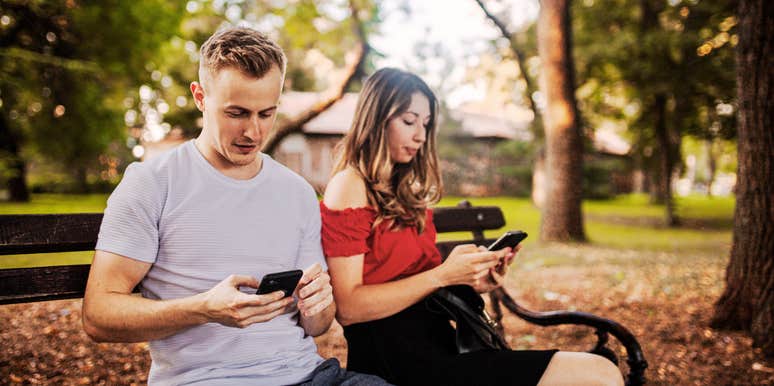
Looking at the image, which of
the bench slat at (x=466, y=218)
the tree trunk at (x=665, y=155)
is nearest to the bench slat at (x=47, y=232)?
the bench slat at (x=466, y=218)

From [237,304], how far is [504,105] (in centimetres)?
2271

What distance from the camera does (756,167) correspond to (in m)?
4.36

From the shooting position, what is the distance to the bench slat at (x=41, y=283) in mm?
2098

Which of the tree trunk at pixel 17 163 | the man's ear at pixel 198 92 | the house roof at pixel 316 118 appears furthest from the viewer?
the house roof at pixel 316 118

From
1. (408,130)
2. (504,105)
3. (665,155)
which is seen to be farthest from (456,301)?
(504,105)

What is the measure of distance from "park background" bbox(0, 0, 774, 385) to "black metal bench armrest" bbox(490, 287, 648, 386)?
4.79ft

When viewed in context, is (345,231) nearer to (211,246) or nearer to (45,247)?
(211,246)

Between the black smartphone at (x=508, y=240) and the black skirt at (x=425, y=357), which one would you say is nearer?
the black skirt at (x=425, y=357)

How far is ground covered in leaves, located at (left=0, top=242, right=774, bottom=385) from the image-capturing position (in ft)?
11.1

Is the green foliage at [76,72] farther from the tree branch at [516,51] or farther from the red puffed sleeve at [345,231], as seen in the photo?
the tree branch at [516,51]

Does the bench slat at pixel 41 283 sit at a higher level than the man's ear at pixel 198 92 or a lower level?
lower

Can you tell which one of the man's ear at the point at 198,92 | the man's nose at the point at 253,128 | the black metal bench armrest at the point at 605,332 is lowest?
the black metal bench armrest at the point at 605,332

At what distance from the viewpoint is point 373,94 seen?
2.51 m

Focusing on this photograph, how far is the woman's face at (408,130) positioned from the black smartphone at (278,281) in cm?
104
